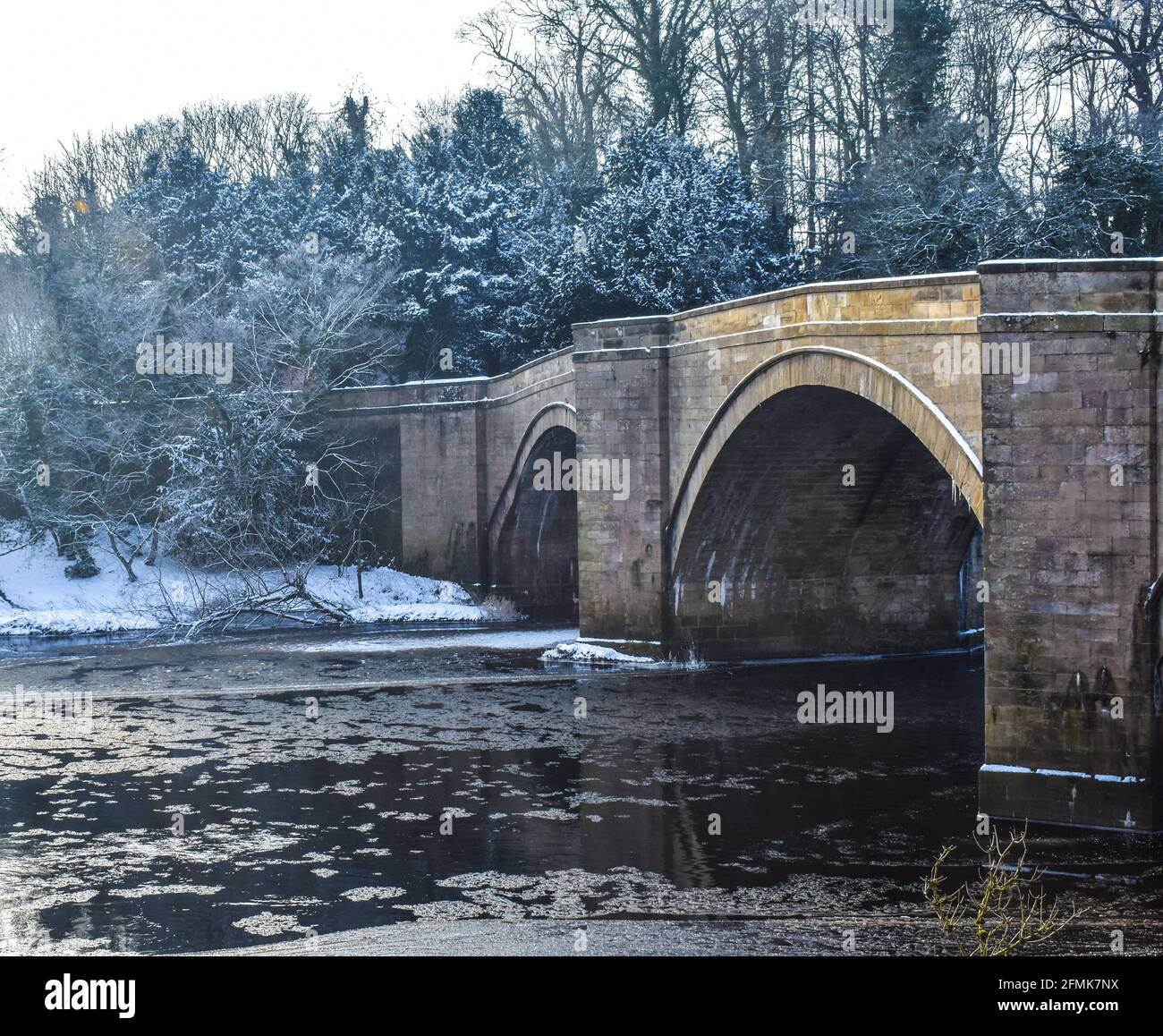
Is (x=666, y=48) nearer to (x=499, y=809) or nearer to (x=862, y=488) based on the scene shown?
(x=862, y=488)

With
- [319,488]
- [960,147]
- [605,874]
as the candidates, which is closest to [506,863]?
[605,874]

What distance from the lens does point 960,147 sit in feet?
74.3

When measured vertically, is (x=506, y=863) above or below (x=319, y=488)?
below

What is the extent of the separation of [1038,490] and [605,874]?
4.42m

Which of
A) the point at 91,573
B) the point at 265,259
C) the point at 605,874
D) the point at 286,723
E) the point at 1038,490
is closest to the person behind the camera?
the point at 605,874

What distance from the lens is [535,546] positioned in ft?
93.5

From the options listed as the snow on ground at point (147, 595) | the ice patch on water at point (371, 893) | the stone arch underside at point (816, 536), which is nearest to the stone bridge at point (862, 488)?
the stone arch underside at point (816, 536)

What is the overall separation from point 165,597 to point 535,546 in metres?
6.70

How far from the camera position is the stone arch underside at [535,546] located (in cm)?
2784

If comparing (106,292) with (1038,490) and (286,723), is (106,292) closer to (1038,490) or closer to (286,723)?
(286,723)

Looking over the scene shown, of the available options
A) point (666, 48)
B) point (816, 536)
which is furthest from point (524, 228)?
point (816, 536)
